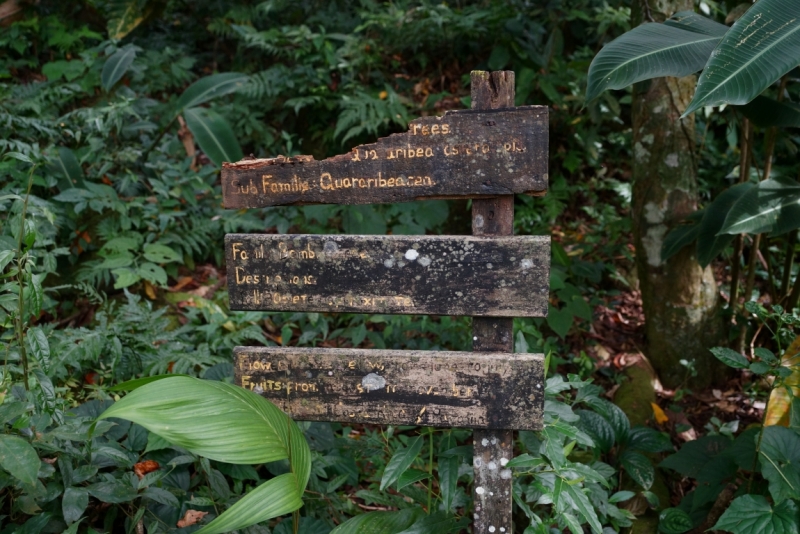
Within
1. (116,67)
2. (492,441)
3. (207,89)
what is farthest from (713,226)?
(116,67)

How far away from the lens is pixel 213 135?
4098 millimetres

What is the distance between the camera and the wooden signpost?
191cm

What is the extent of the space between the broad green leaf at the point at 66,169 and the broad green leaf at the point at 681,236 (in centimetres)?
337

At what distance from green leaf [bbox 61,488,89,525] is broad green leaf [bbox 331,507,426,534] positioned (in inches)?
29.7

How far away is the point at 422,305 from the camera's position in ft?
6.46

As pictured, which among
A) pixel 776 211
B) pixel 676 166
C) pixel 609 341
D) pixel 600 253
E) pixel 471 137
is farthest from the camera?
pixel 600 253

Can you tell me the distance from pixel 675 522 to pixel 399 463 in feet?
3.80

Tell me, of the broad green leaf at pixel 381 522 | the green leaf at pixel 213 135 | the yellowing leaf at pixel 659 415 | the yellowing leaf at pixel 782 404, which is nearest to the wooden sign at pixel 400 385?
the broad green leaf at pixel 381 522

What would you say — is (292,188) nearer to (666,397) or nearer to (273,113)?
(666,397)

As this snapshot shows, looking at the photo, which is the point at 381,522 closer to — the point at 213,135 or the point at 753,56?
the point at 753,56

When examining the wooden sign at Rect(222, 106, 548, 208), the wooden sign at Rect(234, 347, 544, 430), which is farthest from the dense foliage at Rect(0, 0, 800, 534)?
the wooden sign at Rect(222, 106, 548, 208)

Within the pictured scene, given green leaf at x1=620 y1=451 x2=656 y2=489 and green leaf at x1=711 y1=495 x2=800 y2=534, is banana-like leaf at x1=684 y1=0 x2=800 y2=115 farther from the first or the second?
green leaf at x1=620 y1=451 x2=656 y2=489

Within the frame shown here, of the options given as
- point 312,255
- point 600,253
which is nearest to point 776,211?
point 600,253

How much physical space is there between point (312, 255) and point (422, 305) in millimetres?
389
